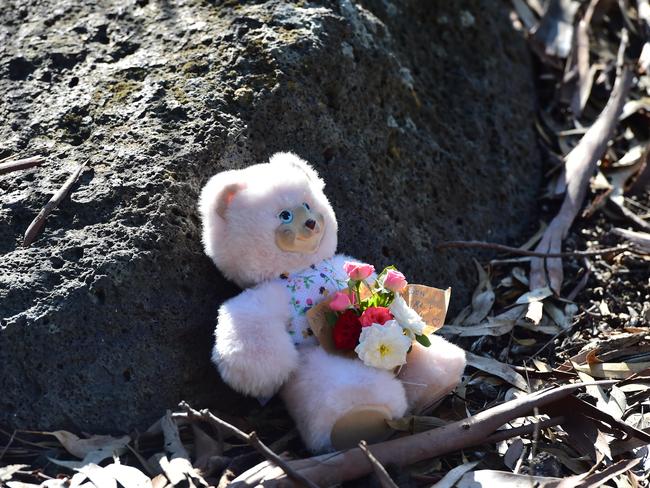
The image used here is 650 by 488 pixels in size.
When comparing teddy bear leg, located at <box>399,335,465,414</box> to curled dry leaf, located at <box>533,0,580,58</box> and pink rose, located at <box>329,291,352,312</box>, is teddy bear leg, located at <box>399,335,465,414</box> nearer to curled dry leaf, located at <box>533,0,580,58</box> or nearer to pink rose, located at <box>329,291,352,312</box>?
pink rose, located at <box>329,291,352,312</box>

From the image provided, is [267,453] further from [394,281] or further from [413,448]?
[394,281]

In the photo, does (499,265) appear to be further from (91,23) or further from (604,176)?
(91,23)

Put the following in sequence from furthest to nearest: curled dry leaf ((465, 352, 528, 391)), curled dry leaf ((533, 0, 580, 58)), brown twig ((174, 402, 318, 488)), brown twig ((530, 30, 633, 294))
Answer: curled dry leaf ((533, 0, 580, 58)) < brown twig ((530, 30, 633, 294)) < curled dry leaf ((465, 352, 528, 391)) < brown twig ((174, 402, 318, 488))

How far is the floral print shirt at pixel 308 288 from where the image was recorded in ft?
8.34

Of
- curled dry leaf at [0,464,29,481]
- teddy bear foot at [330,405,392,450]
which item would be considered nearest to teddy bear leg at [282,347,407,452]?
teddy bear foot at [330,405,392,450]

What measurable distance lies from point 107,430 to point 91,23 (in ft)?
4.72

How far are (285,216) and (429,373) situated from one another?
597 millimetres

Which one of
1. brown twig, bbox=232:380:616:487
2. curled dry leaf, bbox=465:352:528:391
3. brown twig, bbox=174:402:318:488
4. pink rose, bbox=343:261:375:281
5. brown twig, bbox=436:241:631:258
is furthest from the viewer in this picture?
brown twig, bbox=436:241:631:258

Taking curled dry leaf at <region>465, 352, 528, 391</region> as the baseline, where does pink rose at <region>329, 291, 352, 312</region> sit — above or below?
above

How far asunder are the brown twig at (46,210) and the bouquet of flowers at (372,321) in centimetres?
81

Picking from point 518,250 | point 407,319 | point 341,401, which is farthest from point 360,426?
point 518,250

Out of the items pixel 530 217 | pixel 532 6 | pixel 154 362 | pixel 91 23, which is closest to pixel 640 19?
A: pixel 532 6

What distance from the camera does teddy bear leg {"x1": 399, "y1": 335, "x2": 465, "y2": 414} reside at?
257 cm

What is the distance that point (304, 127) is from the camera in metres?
3.00
